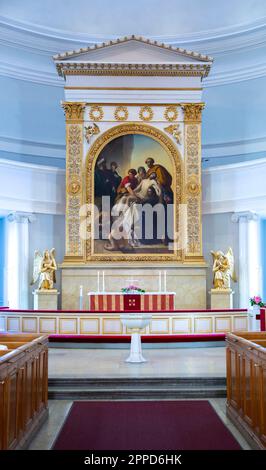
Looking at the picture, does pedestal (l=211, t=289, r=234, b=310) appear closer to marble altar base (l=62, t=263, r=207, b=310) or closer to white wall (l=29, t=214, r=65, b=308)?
marble altar base (l=62, t=263, r=207, b=310)

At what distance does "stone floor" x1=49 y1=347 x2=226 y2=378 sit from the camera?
8.62m

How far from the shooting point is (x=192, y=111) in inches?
669

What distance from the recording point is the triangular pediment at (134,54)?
16.8 metres

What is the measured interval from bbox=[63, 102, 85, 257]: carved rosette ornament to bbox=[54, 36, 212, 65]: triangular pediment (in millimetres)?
1493

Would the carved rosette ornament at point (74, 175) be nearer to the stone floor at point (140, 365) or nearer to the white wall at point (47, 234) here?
the white wall at point (47, 234)

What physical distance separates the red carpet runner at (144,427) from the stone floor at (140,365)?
1052mm

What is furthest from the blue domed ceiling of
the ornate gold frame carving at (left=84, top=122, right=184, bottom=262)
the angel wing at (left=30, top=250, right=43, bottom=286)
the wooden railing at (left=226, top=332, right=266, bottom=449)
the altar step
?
the wooden railing at (left=226, top=332, right=266, bottom=449)

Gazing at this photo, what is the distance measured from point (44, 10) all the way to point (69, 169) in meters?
6.02

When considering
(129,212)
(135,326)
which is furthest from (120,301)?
(135,326)

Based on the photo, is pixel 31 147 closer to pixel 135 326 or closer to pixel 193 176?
pixel 193 176

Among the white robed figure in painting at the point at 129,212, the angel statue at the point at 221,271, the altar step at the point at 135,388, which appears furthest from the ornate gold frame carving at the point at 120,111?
the altar step at the point at 135,388

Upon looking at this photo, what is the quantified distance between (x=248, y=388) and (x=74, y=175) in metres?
11.9

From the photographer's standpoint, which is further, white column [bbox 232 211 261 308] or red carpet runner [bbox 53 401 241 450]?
white column [bbox 232 211 261 308]

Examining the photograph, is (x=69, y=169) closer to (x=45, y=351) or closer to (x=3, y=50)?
(x=3, y=50)
